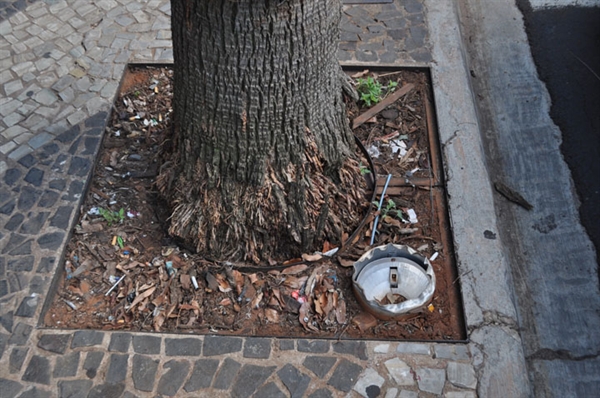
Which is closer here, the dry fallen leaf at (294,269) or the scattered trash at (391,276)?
the scattered trash at (391,276)

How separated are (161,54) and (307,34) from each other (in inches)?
107

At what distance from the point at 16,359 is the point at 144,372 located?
2.90 ft

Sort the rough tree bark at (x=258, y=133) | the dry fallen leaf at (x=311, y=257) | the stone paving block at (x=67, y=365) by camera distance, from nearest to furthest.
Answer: the rough tree bark at (x=258, y=133)
the stone paving block at (x=67, y=365)
the dry fallen leaf at (x=311, y=257)

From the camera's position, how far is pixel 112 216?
4949 millimetres

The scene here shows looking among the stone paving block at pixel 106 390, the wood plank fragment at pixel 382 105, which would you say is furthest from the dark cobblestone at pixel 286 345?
the wood plank fragment at pixel 382 105

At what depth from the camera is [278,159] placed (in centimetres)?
434

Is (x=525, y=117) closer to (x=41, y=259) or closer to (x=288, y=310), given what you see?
(x=288, y=310)

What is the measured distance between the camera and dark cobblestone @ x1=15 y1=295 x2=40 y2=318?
4.41 m

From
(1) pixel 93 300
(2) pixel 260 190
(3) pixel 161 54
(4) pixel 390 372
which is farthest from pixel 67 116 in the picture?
(4) pixel 390 372

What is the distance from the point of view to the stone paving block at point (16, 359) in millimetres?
4148

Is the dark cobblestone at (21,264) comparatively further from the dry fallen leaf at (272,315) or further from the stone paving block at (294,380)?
the stone paving block at (294,380)

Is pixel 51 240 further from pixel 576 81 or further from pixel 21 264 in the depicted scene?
pixel 576 81

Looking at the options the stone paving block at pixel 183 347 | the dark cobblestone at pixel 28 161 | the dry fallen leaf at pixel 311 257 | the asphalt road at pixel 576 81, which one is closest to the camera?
the stone paving block at pixel 183 347

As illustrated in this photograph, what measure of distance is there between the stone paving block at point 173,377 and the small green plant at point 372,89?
2917 mm
